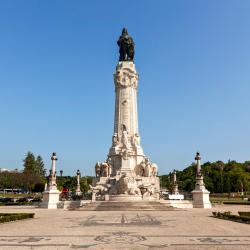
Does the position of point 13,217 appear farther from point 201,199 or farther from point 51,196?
point 201,199

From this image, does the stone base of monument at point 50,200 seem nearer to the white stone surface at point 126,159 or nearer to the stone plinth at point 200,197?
the white stone surface at point 126,159

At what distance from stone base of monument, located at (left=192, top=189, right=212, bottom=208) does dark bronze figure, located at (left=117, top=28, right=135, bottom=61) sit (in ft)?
83.7

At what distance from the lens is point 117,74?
55156 millimetres

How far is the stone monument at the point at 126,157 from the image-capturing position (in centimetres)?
4475

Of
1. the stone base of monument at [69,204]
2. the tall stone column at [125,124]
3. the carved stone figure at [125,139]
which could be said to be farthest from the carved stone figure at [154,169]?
the stone base of monument at [69,204]

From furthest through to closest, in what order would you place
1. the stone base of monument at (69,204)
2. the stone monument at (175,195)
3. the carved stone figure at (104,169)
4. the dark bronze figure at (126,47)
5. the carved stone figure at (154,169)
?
the dark bronze figure at (126,47) → the carved stone figure at (154,169) → the stone monument at (175,195) → the carved stone figure at (104,169) → the stone base of monument at (69,204)

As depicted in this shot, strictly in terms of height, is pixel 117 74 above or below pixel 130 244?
above

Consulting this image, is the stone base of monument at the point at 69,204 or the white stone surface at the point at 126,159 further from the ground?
the white stone surface at the point at 126,159

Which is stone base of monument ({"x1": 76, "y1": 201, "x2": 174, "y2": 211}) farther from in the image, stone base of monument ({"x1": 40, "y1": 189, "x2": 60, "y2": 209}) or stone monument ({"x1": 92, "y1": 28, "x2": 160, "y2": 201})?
stone base of monument ({"x1": 40, "y1": 189, "x2": 60, "y2": 209})

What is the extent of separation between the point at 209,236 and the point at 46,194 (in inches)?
1288

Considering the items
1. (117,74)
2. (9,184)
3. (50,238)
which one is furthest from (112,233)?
(9,184)

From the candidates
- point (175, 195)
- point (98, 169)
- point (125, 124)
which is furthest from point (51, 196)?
point (175, 195)

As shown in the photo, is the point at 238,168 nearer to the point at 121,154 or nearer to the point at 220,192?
the point at 220,192

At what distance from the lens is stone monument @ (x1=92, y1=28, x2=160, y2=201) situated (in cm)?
4475
